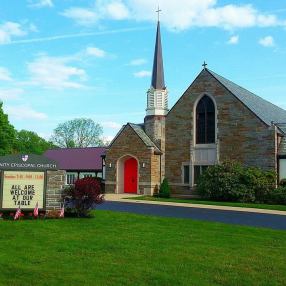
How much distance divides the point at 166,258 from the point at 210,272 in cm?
120

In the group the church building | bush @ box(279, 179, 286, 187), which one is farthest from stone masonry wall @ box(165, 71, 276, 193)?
bush @ box(279, 179, 286, 187)

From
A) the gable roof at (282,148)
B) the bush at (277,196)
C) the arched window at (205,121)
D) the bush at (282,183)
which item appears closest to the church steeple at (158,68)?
the arched window at (205,121)

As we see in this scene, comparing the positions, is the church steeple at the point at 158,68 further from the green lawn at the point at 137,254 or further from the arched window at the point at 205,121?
the green lawn at the point at 137,254

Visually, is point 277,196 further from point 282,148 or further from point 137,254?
point 137,254

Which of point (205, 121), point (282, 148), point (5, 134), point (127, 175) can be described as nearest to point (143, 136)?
point (127, 175)

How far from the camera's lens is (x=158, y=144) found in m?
31.7

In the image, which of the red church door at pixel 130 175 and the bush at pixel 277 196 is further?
the red church door at pixel 130 175

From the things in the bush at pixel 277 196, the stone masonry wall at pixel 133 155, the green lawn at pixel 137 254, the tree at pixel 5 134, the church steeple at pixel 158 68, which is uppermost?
the church steeple at pixel 158 68

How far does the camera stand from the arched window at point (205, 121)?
30.0 metres

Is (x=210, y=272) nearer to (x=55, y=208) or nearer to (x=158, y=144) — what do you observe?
(x=55, y=208)

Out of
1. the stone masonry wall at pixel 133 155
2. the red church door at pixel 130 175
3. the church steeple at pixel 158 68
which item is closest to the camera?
the stone masonry wall at pixel 133 155

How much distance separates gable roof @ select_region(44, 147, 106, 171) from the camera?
140 ft

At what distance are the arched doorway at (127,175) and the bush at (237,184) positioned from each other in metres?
6.38

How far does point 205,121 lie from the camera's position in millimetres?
30188
